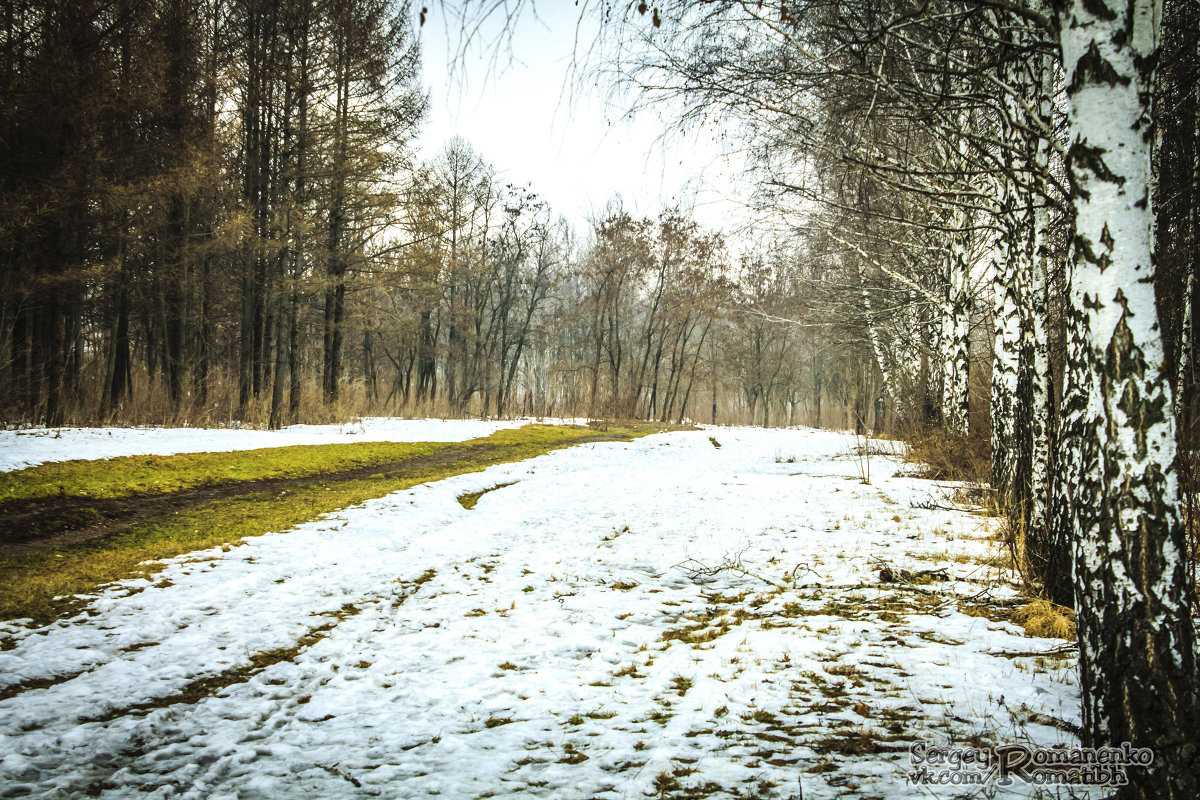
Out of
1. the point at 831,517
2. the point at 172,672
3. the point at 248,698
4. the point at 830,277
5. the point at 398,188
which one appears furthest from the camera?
the point at 398,188

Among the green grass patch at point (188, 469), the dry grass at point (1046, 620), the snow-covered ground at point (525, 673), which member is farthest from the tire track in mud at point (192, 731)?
the green grass patch at point (188, 469)

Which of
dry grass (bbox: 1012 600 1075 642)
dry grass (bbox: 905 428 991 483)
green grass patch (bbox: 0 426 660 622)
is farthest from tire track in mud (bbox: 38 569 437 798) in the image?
dry grass (bbox: 905 428 991 483)

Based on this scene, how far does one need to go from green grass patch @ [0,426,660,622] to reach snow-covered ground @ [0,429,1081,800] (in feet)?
0.90

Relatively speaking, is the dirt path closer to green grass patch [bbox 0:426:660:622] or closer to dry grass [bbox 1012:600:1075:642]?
green grass patch [bbox 0:426:660:622]

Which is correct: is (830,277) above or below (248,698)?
above

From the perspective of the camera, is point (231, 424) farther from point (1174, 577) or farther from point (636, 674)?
point (1174, 577)

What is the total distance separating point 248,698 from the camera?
2.51 m

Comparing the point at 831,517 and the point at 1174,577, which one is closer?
the point at 1174,577

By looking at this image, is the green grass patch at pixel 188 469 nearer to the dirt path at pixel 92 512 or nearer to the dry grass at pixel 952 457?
the dirt path at pixel 92 512

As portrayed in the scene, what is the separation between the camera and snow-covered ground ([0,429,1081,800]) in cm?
193

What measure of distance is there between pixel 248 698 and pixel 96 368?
15671 mm

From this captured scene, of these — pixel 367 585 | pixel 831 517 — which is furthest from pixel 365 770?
pixel 831 517

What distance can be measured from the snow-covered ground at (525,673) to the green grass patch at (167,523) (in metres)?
0.27

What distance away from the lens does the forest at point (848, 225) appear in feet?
5.79
